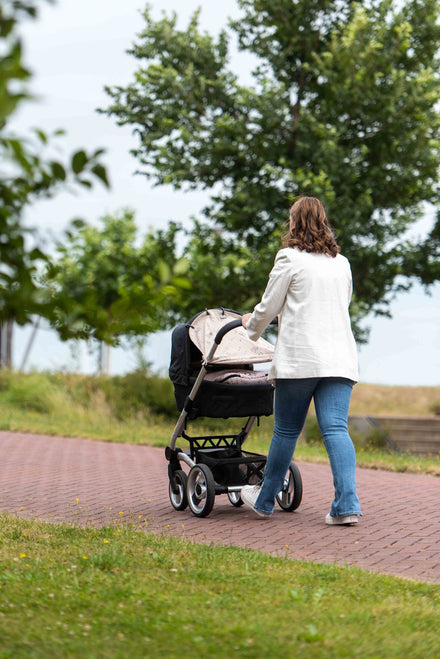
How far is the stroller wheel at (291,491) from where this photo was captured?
266 inches

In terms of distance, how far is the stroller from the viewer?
21.5ft

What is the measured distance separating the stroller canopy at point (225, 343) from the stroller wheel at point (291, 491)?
0.91m

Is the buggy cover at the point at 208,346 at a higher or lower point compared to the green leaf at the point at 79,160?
lower

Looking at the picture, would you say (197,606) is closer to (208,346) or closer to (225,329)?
(225,329)

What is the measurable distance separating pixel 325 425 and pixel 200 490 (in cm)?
126

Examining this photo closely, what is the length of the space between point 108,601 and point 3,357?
28.5 m

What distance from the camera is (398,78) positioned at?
1802 cm

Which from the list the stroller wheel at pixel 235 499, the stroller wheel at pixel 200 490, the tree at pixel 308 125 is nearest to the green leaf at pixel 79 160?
the stroller wheel at pixel 200 490

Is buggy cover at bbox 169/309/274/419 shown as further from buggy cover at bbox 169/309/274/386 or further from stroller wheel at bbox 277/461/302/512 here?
stroller wheel at bbox 277/461/302/512

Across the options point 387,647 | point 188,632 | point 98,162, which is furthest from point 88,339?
point 387,647

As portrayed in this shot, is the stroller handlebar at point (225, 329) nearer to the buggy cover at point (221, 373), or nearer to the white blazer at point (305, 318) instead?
the white blazer at point (305, 318)

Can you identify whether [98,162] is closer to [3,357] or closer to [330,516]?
[330,516]

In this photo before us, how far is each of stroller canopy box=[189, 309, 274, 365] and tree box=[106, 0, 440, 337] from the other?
1086 centimetres

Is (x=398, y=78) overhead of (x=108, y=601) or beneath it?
overhead
